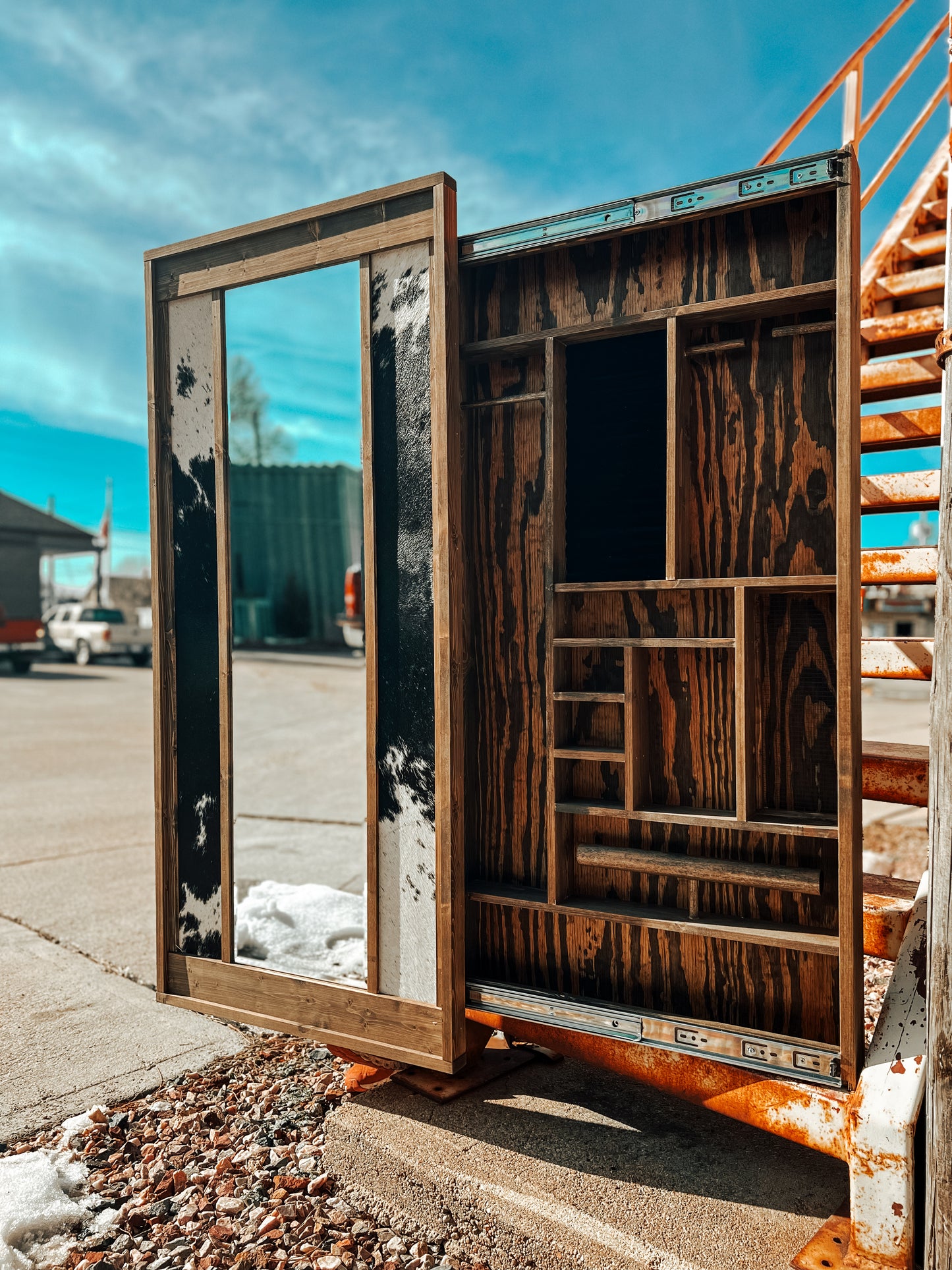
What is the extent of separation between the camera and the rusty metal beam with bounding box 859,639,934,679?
3.75 meters

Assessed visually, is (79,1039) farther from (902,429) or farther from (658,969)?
(902,429)

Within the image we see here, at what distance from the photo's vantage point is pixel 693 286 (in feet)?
9.03

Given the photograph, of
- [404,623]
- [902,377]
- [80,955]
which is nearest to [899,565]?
[902,377]

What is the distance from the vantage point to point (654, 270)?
282 centimetres

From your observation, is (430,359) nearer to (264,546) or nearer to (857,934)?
(857,934)

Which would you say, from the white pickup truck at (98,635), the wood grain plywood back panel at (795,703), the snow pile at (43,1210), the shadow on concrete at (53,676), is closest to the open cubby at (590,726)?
the wood grain plywood back panel at (795,703)

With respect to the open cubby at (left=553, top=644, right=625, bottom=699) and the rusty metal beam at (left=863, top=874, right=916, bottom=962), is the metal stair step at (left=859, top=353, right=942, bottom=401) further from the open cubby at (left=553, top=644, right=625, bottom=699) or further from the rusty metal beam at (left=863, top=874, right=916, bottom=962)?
the rusty metal beam at (left=863, top=874, right=916, bottom=962)

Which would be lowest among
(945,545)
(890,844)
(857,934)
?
(890,844)

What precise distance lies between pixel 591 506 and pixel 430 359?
28.4 inches

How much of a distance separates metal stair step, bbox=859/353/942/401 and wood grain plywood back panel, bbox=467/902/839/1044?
2.58 m

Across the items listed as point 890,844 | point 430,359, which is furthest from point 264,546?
point 430,359

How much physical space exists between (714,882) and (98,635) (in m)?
25.7

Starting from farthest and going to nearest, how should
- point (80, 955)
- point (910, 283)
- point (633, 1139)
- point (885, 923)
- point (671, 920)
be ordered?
point (80, 955) → point (910, 283) → point (885, 923) → point (633, 1139) → point (671, 920)

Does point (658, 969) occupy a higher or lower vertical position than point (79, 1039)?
higher
